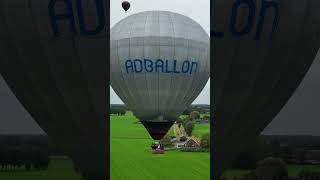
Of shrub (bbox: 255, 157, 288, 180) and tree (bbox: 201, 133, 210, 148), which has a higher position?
shrub (bbox: 255, 157, 288, 180)

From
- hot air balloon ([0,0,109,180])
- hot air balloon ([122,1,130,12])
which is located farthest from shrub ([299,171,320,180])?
hot air balloon ([0,0,109,180])

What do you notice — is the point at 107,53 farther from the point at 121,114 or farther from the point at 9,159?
the point at 121,114

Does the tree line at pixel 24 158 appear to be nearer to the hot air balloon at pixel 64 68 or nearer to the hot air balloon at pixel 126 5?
the hot air balloon at pixel 126 5

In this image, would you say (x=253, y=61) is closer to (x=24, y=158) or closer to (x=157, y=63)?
(x=157, y=63)

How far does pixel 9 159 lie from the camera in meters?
34.4

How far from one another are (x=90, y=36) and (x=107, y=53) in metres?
0.45

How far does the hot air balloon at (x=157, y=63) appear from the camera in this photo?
1162 cm

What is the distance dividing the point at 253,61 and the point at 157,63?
153 inches

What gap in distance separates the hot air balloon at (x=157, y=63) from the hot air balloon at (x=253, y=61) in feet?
11.9

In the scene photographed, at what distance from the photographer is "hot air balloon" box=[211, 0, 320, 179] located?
313 inches

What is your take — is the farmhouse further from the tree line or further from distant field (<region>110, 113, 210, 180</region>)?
the tree line

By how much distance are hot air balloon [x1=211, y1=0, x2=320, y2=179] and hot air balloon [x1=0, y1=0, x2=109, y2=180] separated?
2125 mm

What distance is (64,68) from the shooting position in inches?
318

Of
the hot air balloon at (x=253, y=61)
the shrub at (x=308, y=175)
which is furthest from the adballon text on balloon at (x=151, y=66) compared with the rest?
the shrub at (x=308, y=175)
